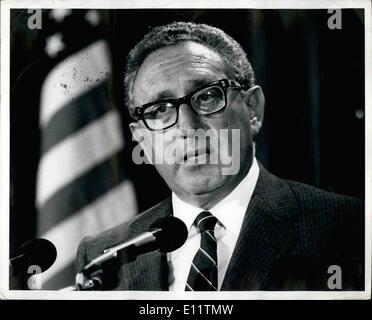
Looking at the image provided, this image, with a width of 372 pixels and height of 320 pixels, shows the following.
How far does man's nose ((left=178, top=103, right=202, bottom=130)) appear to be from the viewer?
2658 millimetres

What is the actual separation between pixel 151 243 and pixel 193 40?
0.90 m

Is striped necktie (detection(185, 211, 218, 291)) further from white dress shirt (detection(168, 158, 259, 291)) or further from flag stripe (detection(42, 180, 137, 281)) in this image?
flag stripe (detection(42, 180, 137, 281))

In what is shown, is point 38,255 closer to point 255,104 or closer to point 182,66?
point 182,66

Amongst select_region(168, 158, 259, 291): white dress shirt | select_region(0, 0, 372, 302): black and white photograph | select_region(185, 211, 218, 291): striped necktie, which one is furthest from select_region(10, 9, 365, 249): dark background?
select_region(185, 211, 218, 291): striped necktie

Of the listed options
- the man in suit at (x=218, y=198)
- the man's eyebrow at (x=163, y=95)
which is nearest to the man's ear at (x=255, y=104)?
the man in suit at (x=218, y=198)

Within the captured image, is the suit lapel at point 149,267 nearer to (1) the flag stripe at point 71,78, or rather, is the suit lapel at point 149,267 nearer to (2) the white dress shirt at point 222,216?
(2) the white dress shirt at point 222,216

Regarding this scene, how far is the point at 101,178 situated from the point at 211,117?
1.85 feet

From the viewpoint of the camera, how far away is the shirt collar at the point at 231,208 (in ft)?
8.94

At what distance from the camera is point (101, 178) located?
2752 millimetres

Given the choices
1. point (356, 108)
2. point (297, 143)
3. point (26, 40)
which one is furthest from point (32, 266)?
point (356, 108)

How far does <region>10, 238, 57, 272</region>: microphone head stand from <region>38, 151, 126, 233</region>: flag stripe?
64 millimetres

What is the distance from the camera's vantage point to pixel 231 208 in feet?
8.95
